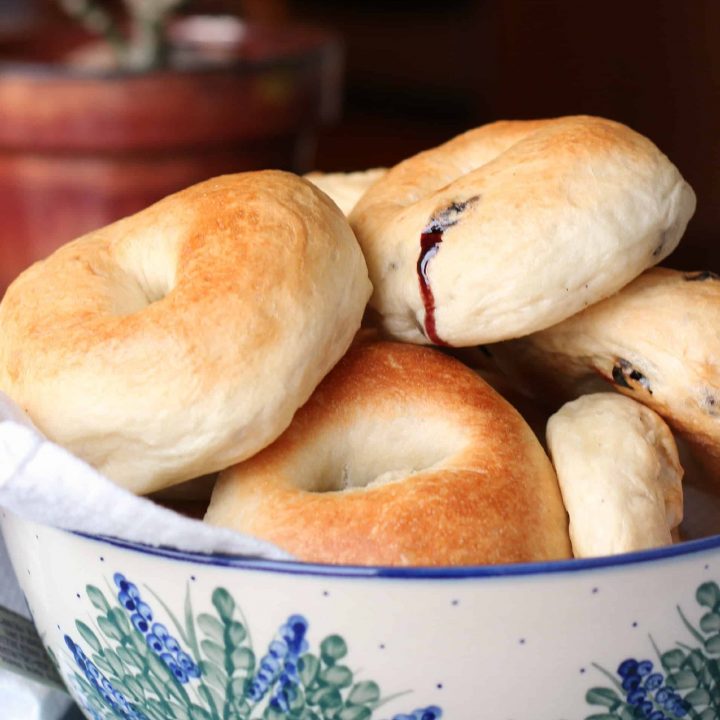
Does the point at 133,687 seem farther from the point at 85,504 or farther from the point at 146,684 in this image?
the point at 85,504

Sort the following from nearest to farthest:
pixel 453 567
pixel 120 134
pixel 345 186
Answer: pixel 453 567, pixel 345 186, pixel 120 134

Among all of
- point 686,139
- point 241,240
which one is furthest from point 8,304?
point 686,139

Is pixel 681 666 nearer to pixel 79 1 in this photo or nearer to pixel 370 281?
pixel 370 281

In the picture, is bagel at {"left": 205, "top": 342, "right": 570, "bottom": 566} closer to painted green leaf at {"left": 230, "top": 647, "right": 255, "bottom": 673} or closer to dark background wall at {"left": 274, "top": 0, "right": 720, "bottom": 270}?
painted green leaf at {"left": 230, "top": 647, "right": 255, "bottom": 673}

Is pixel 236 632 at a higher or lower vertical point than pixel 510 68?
higher

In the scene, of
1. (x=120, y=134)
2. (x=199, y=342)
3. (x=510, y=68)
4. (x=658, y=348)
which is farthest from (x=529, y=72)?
(x=199, y=342)

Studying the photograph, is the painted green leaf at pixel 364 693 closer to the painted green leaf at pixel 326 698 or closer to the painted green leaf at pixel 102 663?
the painted green leaf at pixel 326 698

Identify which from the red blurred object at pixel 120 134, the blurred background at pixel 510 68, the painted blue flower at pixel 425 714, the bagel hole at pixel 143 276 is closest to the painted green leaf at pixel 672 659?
the painted blue flower at pixel 425 714
